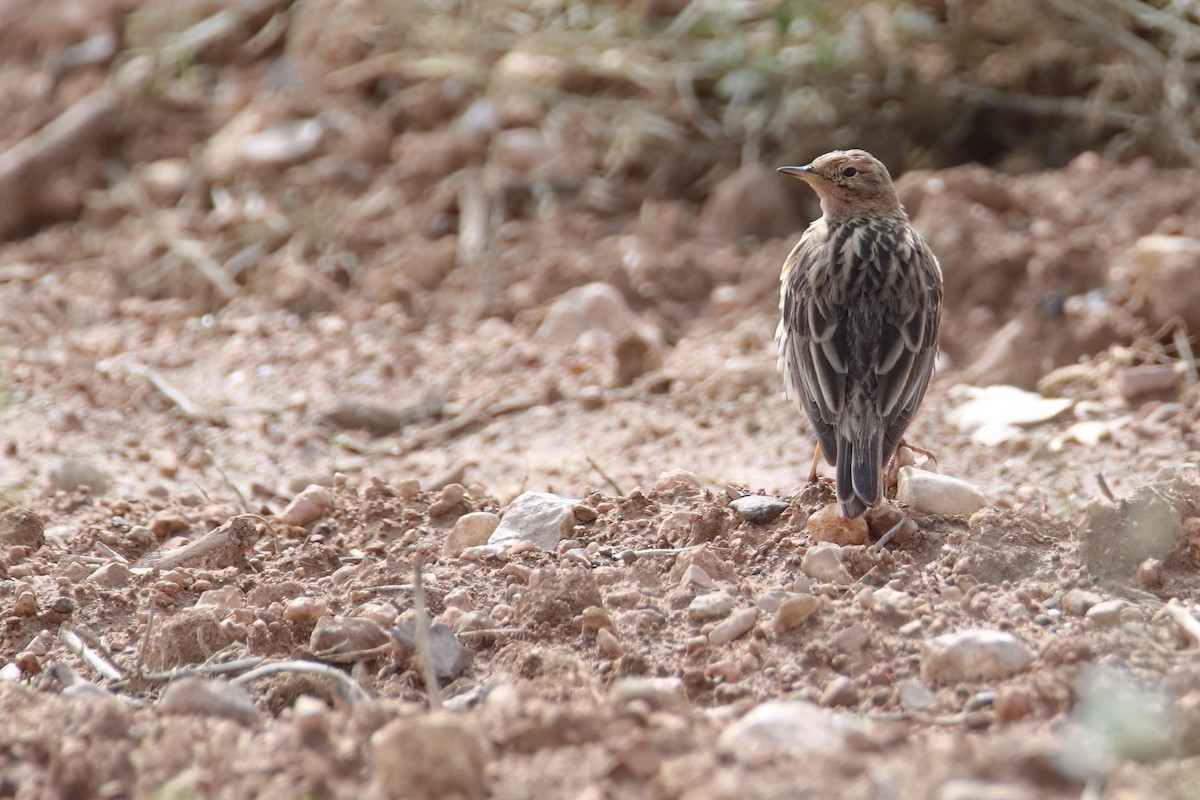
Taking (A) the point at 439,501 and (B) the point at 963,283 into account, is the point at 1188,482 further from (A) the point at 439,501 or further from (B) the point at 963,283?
(B) the point at 963,283

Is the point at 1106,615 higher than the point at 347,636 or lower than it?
lower

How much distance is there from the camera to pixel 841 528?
4.16 m

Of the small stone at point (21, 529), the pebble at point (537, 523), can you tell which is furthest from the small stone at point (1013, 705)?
the small stone at point (21, 529)

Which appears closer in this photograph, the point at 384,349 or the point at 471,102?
the point at 384,349

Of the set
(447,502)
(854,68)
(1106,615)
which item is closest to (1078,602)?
(1106,615)

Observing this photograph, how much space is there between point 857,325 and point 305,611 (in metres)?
2.09

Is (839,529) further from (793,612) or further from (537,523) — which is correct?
(537,523)

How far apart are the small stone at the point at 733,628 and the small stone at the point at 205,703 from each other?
3.53 ft

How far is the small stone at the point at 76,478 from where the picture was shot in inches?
220

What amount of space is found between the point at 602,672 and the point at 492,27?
6.38m

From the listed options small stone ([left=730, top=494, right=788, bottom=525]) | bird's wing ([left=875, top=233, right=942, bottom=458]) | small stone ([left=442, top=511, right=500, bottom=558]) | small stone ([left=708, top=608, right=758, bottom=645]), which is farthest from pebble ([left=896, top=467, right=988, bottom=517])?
small stone ([left=442, top=511, right=500, bottom=558])

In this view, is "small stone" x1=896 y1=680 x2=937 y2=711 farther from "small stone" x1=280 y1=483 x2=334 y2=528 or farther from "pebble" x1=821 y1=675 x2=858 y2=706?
"small stone" x1=280 y1=483 x2=334 y2=528

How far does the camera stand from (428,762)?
8.61 ft

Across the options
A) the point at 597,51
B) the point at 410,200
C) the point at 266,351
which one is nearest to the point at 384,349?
the point at 266,351
